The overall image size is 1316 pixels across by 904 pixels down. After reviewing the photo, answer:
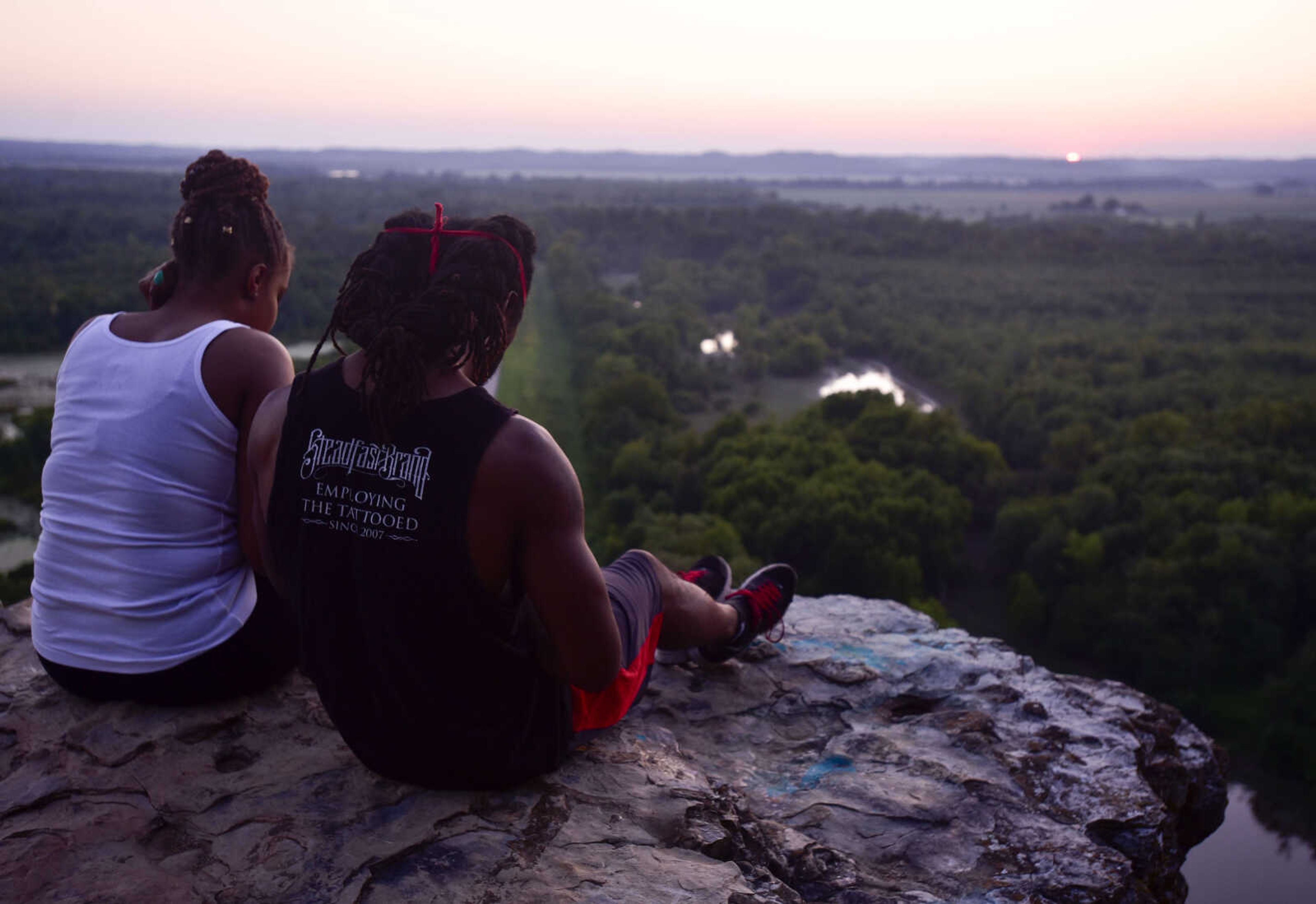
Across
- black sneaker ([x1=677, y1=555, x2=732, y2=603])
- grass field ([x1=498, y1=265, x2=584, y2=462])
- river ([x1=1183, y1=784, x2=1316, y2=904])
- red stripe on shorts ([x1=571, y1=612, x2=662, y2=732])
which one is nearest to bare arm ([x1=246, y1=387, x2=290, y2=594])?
red stripe on shorts ([x1=571, y1=612, x2=662, y2=732])

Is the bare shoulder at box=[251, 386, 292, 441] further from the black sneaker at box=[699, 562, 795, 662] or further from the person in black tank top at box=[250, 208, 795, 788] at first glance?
the black sneaker at box=[699, 562, 795, 662]

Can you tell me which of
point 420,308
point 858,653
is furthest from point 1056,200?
point 420,308

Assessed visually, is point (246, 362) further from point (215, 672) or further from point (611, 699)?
point (611, 699)

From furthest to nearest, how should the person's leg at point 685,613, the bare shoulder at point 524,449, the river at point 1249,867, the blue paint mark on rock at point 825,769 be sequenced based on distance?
the river at point 1249,867 → the blue paint mark on rock at point 825,769 → the person's leg at point 685,613 → the bare shoulder at point 524,449

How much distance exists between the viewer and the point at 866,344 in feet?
133

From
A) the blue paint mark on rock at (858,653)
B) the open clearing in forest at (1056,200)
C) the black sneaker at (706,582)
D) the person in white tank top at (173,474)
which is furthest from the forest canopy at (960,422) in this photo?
the open clearing in forest at (1056,200)

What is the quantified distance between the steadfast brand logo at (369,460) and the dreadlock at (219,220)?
0.81 meters

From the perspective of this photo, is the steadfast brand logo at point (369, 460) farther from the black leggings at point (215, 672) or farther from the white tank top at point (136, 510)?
the black leggings at point (215, 672)

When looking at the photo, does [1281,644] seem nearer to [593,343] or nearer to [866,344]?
[593,343]

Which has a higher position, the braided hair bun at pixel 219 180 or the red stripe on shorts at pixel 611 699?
the braided hair bun at pixel 219 180

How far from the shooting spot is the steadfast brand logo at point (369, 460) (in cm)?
204

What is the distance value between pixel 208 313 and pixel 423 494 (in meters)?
1.00

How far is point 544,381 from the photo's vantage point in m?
29.1

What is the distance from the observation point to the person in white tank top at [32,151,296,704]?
245cm
